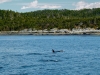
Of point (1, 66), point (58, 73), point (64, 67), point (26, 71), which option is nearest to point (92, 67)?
point (64, 67)

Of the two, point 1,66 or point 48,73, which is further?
point 1,66

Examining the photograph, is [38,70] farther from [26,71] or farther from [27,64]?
[27,64]

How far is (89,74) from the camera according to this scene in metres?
45.7

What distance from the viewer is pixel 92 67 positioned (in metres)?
52.2

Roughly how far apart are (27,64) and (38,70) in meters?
6.90

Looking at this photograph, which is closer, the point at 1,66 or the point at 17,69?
the point at 17,69

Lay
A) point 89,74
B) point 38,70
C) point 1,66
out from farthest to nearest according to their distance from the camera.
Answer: point 1,66 → point 38,70 → point 89,74

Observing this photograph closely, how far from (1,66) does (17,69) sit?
464cm

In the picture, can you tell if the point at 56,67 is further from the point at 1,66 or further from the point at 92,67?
the point at 1,66

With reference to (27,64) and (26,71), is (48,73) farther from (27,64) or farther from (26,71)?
(27,64)

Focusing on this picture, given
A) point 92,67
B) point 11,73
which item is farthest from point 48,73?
point 92,67

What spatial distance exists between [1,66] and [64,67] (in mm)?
10342

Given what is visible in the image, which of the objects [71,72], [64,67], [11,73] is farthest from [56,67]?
[11,73]

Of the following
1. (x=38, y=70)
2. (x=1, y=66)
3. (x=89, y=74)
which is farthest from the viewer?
(x=1, y=66)
